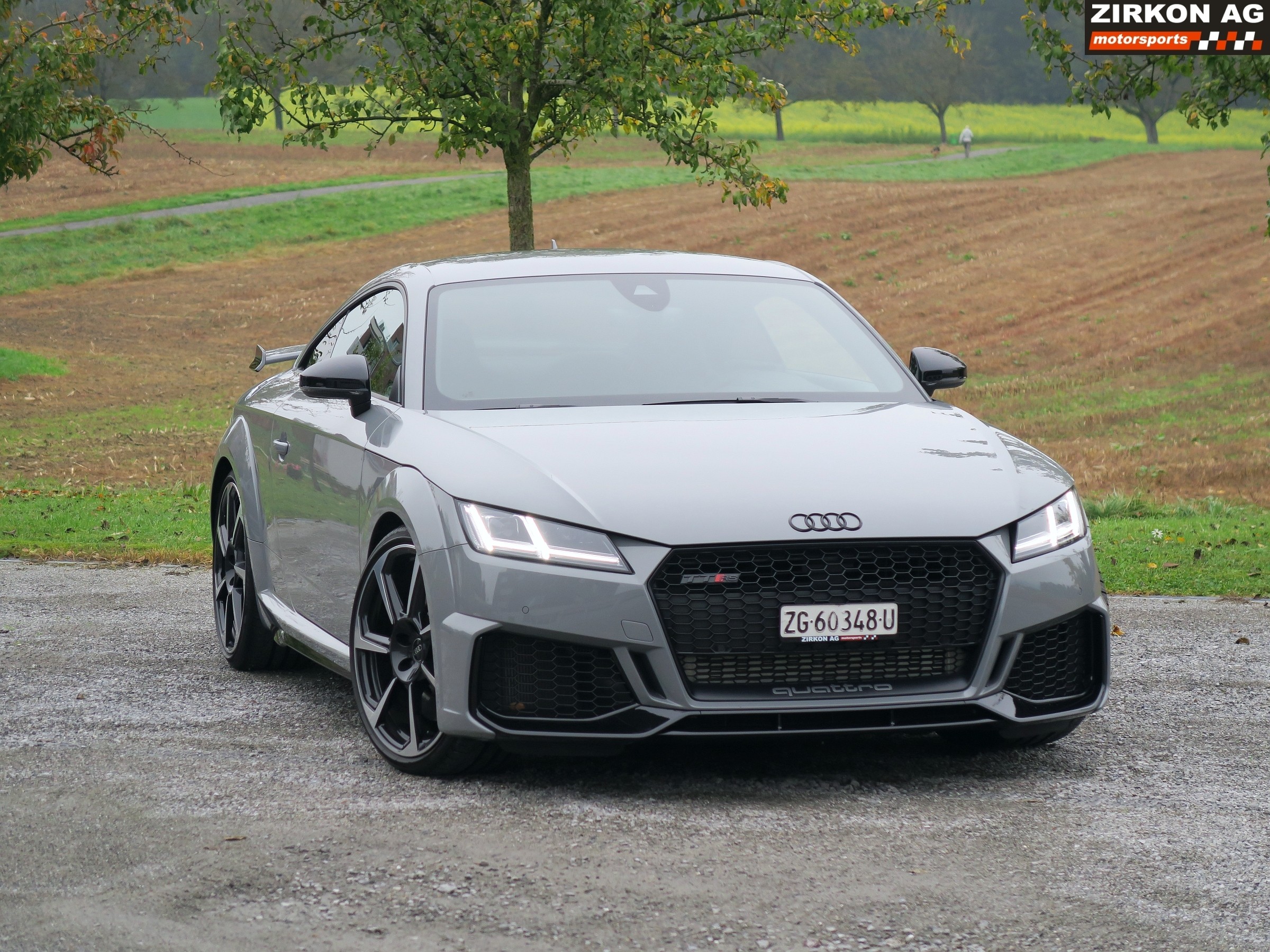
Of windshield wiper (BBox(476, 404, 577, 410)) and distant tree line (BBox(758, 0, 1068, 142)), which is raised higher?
→ distant tree line (BBox(758, 0, 1068, 142))

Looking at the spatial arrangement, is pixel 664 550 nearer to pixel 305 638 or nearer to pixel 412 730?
pixel 412 730

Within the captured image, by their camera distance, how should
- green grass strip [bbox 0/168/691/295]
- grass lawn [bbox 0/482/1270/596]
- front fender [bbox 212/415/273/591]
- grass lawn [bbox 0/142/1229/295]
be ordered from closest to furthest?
front fender [bbox 212/415/273/591], grass lawn [bbox 0/482/1270/596], green grass strip [bbox 0/168/691/295], grass lawn [bbox 0/142/1229/295]

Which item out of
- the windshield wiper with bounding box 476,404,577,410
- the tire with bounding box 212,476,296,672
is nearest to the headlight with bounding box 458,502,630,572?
the windshield wiper with bounding box 476,404,577,410

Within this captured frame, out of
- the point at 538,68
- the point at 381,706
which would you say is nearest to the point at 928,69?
the point at 538,68

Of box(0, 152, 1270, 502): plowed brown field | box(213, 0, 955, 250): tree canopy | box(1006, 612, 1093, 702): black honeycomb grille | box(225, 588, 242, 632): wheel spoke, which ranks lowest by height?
box(0, 152, 1270, 502): plowed brown field

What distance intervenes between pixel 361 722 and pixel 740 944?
2.18 m

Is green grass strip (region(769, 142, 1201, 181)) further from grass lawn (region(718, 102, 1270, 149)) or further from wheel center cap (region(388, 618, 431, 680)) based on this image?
wheel center cap (region(388, 618, 431, 680))

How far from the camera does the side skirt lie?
5625 millimetres

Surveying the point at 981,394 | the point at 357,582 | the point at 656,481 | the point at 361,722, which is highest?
the point at 656,481

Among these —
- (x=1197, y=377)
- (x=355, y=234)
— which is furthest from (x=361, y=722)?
(x=355, y=234)

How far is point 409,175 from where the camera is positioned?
61969 millimetres

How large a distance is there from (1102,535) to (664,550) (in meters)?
7.88

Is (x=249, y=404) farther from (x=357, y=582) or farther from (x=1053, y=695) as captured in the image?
(x=1053, y=695)

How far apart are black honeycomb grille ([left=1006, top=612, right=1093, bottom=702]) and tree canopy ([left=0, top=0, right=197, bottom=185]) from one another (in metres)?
11.2
